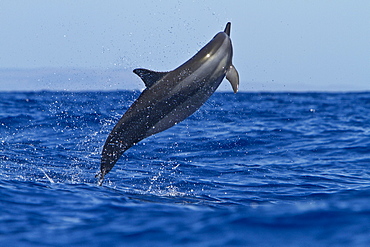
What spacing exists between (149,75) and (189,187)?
245 centimetres

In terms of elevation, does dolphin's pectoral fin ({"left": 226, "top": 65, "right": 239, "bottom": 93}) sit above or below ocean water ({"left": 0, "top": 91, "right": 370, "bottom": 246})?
above

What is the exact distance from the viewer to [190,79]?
795 centimetres

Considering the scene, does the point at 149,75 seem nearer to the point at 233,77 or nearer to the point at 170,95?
the point at 170,95

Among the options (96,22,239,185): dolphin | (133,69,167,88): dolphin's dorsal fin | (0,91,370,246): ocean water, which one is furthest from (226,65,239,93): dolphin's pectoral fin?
(0,91,370,246): ocean water

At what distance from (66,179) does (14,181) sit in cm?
92

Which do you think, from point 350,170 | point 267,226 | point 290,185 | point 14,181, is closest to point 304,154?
point 350,170

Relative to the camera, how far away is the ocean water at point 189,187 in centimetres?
533

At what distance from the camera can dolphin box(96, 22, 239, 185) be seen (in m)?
7.95

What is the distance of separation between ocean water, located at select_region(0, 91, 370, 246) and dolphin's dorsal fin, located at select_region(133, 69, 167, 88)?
1.77 m

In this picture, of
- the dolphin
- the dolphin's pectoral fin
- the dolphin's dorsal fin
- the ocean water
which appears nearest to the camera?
the ocean water

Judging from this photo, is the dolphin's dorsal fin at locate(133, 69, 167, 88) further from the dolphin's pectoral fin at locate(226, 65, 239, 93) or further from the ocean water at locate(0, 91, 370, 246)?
the ocean water at locate(0, 91, 370, 246)

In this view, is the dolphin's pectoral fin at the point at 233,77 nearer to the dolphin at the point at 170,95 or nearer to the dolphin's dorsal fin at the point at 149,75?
the dolphin at the point at 170,95

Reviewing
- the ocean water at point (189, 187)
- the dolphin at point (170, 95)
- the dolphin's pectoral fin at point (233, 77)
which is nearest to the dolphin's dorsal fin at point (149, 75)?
the dolphin at point (170, 95)

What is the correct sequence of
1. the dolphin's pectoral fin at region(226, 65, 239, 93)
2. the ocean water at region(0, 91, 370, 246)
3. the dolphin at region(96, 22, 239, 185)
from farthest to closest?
the dolphin's pectoral fin at region(226, 65, 239, 93) < the dolphin at region(96, 22, 239, 185) < the ocean water at region(0, 91, 370, 246)
